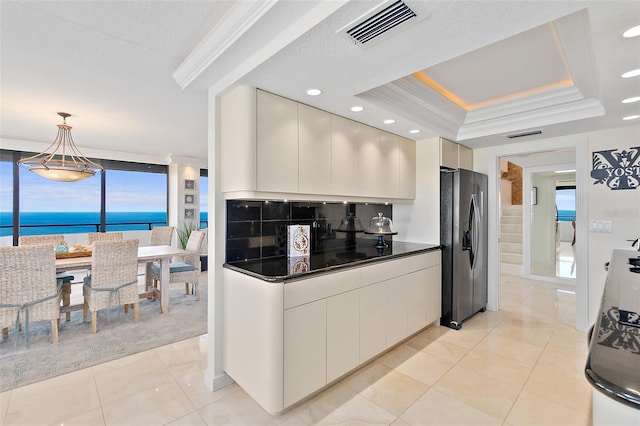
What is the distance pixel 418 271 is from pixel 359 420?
1559 millimetres

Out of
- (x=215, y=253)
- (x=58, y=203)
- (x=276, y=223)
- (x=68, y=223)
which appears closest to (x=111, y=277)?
(x=215, y=253)

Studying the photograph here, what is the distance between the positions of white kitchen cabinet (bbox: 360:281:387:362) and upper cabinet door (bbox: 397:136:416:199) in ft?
4.47

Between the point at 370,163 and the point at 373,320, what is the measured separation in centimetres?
154

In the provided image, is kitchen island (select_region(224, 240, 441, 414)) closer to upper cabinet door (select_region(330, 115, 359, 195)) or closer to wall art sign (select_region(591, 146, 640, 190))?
upper cabinet door (select_region(330, 115, 359, 195))

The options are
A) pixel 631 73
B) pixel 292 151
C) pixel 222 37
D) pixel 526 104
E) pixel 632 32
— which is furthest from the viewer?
pixel 526 104

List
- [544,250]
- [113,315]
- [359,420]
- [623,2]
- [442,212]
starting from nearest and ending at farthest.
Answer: [623,2] < [359,420] < [442,212] < [113,315] < [544,250]

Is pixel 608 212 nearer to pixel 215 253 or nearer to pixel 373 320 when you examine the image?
pixel 373 320

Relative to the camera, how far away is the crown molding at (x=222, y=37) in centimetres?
144

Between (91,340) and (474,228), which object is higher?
(474,228)

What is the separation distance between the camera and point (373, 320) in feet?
8.13

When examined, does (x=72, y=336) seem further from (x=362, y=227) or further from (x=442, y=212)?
(x=442, y=212)

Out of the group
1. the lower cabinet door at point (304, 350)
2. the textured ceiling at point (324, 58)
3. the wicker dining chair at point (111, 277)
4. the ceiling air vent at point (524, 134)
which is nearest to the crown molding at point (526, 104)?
the textured ceiling at point (324, 58)

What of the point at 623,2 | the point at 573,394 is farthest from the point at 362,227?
the point at 623,2

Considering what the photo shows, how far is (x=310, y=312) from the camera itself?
1.99 m
